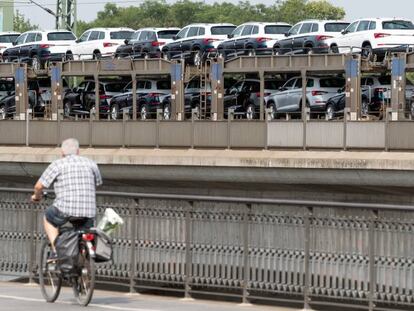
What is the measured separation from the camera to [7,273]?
62.1ft

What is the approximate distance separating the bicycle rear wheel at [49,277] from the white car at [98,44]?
5467cm

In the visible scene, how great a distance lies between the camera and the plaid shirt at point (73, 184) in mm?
14875

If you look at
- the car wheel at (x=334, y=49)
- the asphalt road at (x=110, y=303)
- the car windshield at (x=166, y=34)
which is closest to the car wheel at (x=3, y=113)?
the car windshield at (x=166, y=34)

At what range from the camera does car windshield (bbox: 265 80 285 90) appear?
200 ft

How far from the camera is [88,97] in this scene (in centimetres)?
6650

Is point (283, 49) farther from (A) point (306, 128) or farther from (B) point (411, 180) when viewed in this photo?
(B) point (411, 180)

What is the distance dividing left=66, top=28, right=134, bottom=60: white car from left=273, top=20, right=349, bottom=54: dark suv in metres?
11.6

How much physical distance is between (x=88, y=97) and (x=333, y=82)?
14.5 metres

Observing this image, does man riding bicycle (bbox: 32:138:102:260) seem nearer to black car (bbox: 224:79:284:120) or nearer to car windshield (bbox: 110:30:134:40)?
black car (bbox: 224:79:284:120)

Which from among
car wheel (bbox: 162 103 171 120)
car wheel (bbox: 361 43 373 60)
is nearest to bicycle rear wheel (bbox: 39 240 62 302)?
car wheel (bbox: 361 43 373 60)

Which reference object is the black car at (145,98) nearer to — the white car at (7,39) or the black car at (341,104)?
the black car at (341,104)

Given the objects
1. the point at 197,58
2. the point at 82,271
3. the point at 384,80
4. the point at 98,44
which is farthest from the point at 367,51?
the point at 82,271

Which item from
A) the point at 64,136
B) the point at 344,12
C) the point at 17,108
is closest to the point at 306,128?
the point at 64,136

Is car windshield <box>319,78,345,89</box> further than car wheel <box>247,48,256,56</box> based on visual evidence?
No
